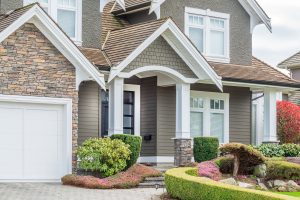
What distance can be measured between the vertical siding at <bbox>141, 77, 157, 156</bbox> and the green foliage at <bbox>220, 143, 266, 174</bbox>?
445 cm

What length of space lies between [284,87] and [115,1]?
7408 mm

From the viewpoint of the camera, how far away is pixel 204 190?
63.5 feet

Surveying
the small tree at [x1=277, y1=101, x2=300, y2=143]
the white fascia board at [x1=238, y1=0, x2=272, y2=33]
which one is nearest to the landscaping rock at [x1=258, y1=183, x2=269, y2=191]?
the white fascia board at [x1=238, y1=0, x2=272, y2=33]

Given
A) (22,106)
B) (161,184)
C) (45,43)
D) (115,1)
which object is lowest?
(161,184)

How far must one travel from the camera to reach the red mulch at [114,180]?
2248 centimetres

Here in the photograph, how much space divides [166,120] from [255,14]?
6.48m

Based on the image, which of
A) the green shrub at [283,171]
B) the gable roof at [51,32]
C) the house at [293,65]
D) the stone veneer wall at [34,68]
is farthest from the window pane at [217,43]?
the house at [293,65]

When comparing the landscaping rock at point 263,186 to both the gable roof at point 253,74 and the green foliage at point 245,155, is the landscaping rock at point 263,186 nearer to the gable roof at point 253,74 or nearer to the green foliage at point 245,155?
the green foliage at point 245,155

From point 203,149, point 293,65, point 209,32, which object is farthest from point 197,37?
point 293,65

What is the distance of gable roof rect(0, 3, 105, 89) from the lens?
23016mm

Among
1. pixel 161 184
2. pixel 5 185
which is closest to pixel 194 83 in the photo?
pixel 161 184

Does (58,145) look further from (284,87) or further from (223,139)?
(284,87)

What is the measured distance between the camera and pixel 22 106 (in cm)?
2373

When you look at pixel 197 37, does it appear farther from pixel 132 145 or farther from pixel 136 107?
pixel 132 145
